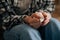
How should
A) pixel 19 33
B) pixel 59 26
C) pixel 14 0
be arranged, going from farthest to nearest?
pixel 14 0
pixel 59 26
pixel 19 33

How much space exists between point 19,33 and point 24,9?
319mm

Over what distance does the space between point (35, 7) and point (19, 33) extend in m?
0.37

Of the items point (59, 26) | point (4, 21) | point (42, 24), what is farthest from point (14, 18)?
point (59, 26)

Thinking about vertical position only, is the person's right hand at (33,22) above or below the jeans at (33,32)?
above

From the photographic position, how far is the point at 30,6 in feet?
4.17

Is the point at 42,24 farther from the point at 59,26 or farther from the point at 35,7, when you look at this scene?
the point at 35,7

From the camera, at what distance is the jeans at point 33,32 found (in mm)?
952

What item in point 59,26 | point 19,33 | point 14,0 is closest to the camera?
point 19,33

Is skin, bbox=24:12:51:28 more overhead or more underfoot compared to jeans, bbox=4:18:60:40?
more overhead

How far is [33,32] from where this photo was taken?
3.20 feet

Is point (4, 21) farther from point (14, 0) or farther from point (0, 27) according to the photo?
point (14, 0)

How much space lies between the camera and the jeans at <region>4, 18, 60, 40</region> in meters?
0.95

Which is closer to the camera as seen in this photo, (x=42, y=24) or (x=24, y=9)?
(x=42, y=24)

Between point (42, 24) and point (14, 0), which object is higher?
point (14, 0)
